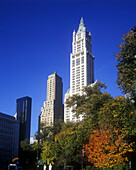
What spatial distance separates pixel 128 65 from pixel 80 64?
129855mm

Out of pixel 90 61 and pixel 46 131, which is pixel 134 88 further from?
pixel 90 61

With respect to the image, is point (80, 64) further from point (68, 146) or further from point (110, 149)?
point (110, 149)

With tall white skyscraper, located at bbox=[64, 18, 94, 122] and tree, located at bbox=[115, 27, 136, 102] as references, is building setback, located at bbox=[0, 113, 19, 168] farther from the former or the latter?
tree, located at bbox=[115, 27, 136, 102]

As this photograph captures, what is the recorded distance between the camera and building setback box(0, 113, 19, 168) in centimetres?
11761

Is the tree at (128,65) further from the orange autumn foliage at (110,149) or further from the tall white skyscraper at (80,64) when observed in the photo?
the tall white skyscraper at (80,64)

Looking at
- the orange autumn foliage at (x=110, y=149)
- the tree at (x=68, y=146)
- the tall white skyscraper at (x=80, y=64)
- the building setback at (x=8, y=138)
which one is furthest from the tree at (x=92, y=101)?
the tall white skyscraper at (x=80, y=64)

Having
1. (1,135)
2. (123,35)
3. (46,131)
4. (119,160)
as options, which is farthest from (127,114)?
(1,135)

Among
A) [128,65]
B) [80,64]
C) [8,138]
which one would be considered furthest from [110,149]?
[80,64]

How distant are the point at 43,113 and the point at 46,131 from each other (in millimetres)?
123066

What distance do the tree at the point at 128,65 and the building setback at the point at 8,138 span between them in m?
101

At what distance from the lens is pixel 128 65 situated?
26188 millimetres

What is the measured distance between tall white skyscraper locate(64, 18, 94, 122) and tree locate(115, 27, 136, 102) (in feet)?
387

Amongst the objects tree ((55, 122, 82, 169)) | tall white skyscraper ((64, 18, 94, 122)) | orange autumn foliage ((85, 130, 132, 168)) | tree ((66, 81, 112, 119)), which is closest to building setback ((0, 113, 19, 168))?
tall white skyscraper ((64, 18, 94, 122))

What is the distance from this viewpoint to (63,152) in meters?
37.5
